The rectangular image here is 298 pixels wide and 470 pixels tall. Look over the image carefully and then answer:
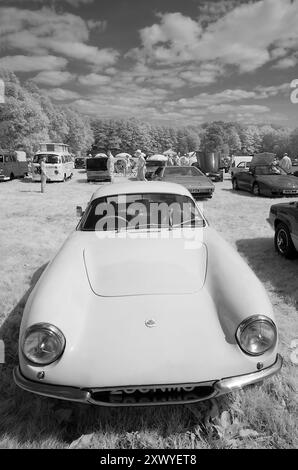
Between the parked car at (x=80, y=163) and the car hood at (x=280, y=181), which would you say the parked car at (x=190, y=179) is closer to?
the car hood at (x=280, y=181)

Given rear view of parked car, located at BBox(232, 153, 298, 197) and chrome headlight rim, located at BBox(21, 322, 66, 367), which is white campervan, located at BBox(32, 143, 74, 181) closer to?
rear view of parked car, located at BBox(232, 153, 298, 197)

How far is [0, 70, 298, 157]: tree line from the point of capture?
40062mm

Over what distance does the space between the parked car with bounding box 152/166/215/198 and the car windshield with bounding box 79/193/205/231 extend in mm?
7505

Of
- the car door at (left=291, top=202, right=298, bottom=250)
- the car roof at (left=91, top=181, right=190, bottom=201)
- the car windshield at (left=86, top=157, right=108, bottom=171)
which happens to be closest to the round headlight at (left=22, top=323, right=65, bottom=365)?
the car roof at (left=91, top=181, right=190, bottom=201)

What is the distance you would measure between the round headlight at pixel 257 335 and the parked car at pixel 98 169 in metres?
19.5

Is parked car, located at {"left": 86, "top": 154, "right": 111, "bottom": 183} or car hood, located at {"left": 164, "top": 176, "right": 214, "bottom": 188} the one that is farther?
parked car, located at {"left": 86, "top": 154, "right": 111, "bottom": 183}

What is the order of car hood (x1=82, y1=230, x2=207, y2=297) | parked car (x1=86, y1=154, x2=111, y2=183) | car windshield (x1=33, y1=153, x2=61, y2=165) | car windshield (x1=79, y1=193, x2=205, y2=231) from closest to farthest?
car hood (x1=82, y1=230, x2=207, y2=297) → car windshield (x1=79, y1=193, x2=205, y2=231) → parked car (x1=86, y1=154, x2=111, y2=183) → car windshield (x1=33, y1=153, x2=61, y2=165)

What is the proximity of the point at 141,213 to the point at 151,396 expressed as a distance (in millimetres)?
2411

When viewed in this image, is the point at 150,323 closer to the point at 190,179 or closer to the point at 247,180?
the point at 190,179

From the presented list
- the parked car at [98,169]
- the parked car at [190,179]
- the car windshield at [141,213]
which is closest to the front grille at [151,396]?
the car windshield at [141,213]

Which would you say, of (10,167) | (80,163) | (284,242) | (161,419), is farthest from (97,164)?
(80,163)

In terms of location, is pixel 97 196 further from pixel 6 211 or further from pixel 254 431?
pixel 6 211

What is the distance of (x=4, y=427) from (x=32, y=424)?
0.66 feet

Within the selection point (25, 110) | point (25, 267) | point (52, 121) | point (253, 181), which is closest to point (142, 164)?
point (253, 181)
